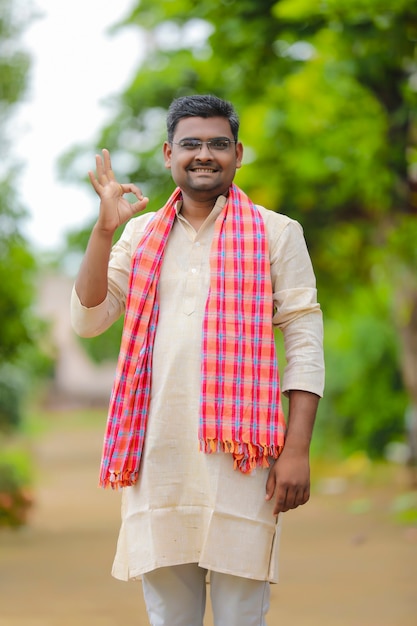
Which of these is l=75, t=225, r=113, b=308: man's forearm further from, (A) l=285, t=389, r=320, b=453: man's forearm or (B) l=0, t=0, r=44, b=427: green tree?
(B) l=0, t=0, r=44, b=427: green tree

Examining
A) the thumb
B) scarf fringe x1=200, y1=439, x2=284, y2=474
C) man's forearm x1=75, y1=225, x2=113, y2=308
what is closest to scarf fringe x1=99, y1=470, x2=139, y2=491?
scarf fringe x1=200, y1=439, x2=284, y2=474

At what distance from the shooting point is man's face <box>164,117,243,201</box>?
10.6 ft

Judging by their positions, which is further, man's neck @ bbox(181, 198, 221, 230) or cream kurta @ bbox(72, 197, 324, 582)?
man's neck @ bbox(181, 198, 221, 230)

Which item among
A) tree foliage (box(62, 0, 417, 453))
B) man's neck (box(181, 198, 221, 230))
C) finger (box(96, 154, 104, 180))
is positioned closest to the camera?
finger (box(96, 154, 104, 180))

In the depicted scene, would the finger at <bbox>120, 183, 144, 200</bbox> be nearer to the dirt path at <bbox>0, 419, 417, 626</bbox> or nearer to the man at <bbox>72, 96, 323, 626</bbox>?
the man at <bbox>72, 96, 323, 626</bbox>

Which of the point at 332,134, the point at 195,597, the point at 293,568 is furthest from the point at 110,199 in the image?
the point at 332,134

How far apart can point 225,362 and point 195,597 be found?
0.68 metres

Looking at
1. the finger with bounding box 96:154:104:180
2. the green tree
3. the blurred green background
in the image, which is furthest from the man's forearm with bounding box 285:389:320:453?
the green tree

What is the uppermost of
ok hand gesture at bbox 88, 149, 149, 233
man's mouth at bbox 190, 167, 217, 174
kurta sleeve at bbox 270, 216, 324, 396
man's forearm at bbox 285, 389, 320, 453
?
man's mouth at bbox 190, 167, 217, 174

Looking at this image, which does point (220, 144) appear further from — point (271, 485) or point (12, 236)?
point (12, 236)

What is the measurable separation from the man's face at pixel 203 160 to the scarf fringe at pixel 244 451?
2.39 ft

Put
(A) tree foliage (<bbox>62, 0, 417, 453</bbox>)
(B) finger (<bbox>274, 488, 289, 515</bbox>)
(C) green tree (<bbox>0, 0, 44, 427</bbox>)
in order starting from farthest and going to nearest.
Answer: (C) green tree (<bbox>0, 0, 44, 427</bbox>) → (A) tree foliage (<bbox>62, 0, 417, 453</bbox>) → (B) finger (<bbox>274, 488, 289, 515</bbox>)

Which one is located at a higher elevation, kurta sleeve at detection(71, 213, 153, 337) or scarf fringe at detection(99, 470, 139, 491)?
kurta sleeve at detection(71, 213, 153, 337)

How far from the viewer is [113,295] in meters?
3.34
